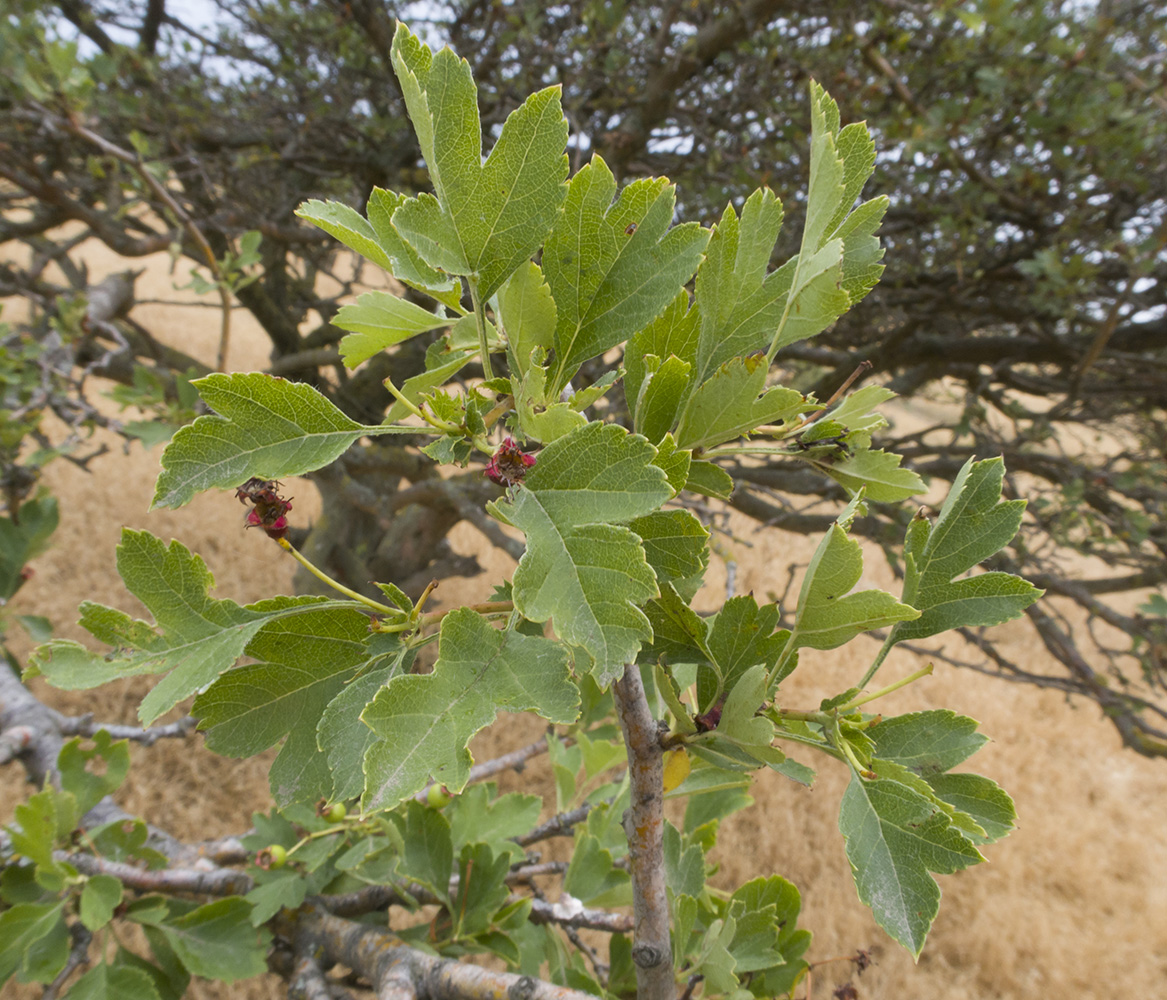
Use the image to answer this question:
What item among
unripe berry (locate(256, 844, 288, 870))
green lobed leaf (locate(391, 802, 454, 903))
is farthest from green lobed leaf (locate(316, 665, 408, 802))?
unripe berry (locate(256, 844, 288, 870))

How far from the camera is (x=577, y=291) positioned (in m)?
0.48

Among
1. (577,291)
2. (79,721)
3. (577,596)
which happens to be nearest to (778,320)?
(577,291)

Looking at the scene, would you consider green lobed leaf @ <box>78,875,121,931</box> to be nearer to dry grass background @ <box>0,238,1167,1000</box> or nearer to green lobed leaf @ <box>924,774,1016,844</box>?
green lobed leaf @ <box>924,774,1016,844</box>

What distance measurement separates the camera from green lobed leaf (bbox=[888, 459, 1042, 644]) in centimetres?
50

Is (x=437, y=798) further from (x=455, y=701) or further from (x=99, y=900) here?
(x=455, y=701)

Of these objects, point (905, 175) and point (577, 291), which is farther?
point (905, 175)

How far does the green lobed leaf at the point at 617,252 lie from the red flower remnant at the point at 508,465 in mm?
107

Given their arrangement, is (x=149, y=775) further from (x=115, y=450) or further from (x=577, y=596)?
(x=115, y=450)

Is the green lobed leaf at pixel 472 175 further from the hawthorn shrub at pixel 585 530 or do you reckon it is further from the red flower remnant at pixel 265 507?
the red flower remnant at pixel 265 507

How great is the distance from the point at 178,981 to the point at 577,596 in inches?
42.0

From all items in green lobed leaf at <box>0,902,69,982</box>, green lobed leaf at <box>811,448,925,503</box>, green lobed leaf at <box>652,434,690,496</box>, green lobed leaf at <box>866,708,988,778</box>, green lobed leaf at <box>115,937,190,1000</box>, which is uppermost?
green lobed leaf at <box>811,448,925,503</box>

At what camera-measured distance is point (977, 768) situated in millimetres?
3477

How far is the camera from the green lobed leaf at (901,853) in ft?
1.43

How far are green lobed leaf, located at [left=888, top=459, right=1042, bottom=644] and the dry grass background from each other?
116cm
